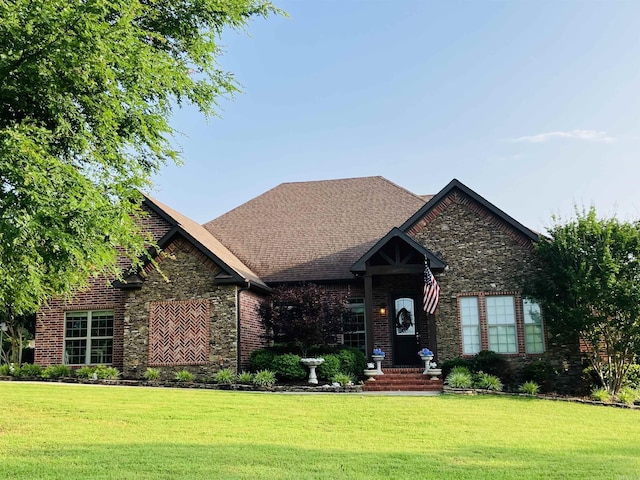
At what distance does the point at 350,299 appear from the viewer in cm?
2209

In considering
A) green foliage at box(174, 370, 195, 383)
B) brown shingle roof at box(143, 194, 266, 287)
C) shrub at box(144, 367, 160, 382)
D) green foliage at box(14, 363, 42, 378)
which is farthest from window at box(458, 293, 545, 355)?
green foliage at box(14, 363, 42, 378)

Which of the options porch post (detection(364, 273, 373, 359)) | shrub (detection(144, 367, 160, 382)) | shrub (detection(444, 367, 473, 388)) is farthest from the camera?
porch post (detection(364, 273, 373, 359))

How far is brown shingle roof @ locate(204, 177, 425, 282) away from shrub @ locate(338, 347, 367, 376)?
2.84 m

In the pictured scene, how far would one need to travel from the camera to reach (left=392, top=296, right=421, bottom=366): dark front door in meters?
21.2

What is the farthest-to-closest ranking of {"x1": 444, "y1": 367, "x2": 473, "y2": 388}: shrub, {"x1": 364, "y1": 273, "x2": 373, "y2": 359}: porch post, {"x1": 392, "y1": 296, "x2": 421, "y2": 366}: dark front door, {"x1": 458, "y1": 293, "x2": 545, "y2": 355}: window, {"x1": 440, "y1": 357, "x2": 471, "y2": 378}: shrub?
{"x1": 392, "y1": 296, "x2": 421, "y2": 366}: dark front door < {"x1": 364, "y1": 273, "x2": 373, "y2": 359}: porch post < {"x1": 458, "y1": 293, "x2": 545, "y2": 355}: window < {"x1": 440, "y1": 357, "x2": 471, "y2": 378}: shrub < {"x1": 444, "y1": 367, "x2": 473, "y2": 388}: shrub

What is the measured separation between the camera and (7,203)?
866 cm

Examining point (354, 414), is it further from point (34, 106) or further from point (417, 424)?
point (34, 106)

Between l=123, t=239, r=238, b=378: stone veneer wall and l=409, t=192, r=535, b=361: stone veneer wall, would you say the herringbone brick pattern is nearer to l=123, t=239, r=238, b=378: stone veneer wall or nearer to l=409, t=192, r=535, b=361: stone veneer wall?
l=123, t=239, r=238, b=378: stone veneer wall

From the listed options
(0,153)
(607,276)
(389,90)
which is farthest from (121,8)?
(607,276)

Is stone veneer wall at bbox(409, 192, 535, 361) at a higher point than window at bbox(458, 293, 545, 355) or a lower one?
higher

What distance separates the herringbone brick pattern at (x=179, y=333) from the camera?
2011cm

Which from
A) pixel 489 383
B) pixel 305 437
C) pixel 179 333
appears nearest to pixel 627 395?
pixel 489 383

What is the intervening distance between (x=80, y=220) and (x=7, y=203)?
36.7 inches

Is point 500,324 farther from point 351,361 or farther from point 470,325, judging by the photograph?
point 351,361
